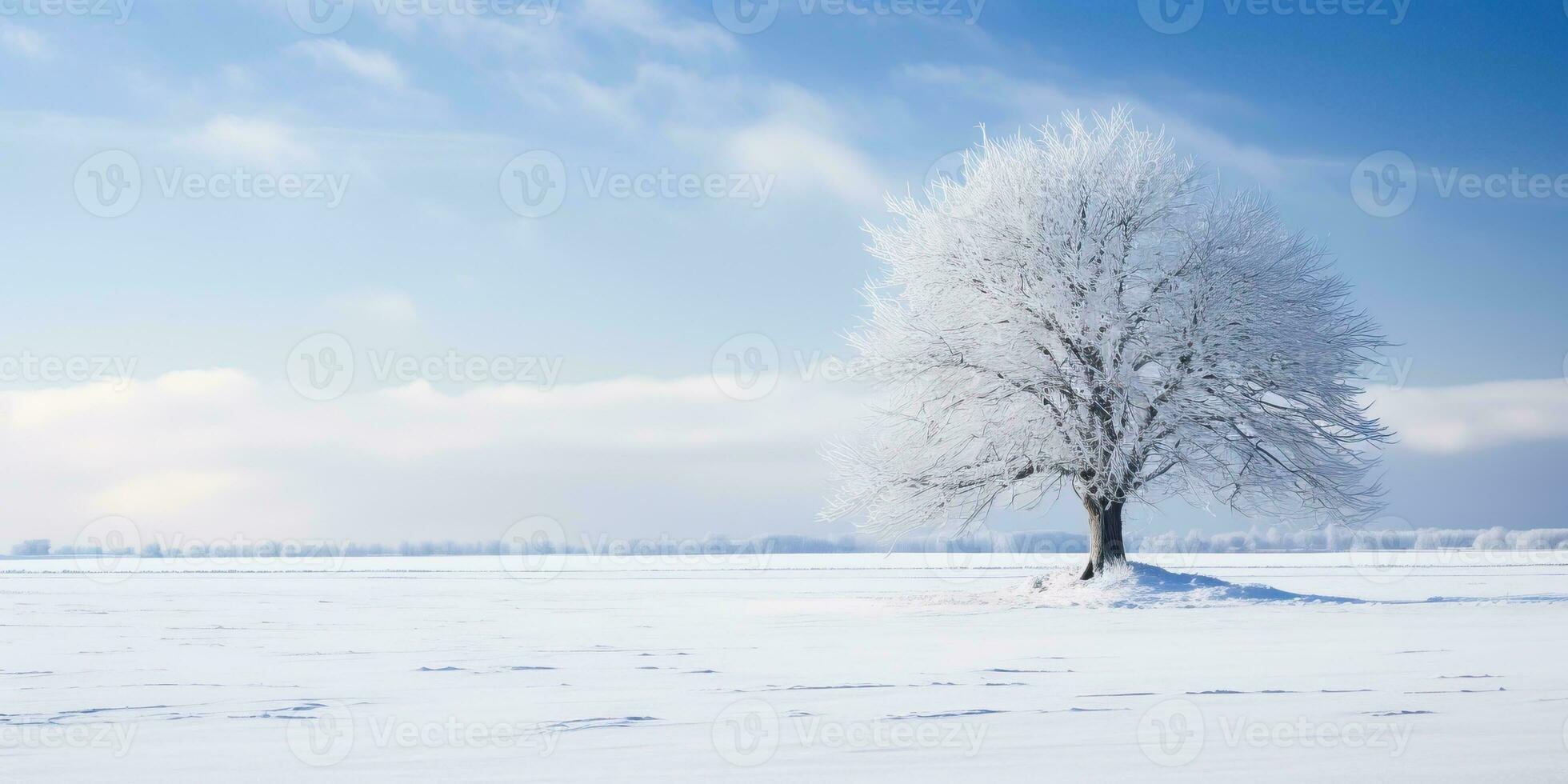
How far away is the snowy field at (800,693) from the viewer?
22.1 ft

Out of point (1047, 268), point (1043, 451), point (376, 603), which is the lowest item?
point (376, 603)

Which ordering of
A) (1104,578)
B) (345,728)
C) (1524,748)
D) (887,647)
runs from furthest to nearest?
(1104,578), (887,647), (345,728), (1524,748)

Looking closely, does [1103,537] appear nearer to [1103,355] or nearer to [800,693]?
[1103,355]

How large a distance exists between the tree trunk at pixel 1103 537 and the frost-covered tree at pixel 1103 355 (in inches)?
1.7

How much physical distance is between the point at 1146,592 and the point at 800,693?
43.2 feet

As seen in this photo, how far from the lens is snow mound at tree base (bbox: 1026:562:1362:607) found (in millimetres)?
20281

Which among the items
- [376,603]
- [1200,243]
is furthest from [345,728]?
[1200,243]

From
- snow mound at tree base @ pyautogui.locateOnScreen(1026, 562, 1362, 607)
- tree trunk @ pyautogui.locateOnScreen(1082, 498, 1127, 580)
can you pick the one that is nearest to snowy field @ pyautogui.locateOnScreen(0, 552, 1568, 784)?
snow mound at tree base @ pyautogui.locateOnScreen(1026, 562, 1362, 607)

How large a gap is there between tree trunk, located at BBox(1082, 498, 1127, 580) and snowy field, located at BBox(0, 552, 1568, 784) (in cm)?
259

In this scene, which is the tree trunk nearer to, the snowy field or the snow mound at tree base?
the snow mound at tree base

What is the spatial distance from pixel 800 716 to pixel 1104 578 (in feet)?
48.2

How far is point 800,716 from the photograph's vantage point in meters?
8.26

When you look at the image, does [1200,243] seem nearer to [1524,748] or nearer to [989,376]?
[989,376]

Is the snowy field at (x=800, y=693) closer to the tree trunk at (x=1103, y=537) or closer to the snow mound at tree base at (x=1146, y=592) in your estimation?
the snow mound at tree base at (x=1146, y=592)
